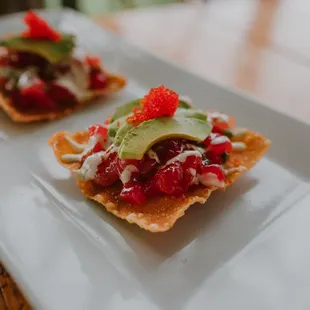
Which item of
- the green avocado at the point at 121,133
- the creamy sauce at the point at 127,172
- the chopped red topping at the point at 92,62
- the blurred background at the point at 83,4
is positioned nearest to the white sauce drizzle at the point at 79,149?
the green avocado at the point at 121,133

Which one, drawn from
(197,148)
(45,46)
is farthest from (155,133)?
(45,46)

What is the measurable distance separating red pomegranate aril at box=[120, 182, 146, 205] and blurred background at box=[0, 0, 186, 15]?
11.2ft

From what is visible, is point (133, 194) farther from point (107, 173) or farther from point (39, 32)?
point (39, 32)

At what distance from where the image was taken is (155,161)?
1.77 metres

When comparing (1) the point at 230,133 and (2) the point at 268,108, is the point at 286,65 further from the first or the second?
(1) the point at 230,133

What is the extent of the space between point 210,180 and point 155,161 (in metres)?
0.20

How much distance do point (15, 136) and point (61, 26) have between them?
4.14 ft

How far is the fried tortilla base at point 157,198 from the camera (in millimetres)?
1649

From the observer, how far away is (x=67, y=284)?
1.43m

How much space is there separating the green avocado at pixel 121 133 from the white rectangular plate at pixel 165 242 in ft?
0.77

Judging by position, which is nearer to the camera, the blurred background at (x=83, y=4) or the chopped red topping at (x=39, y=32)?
the chopped red topping at (x=39, y=32)

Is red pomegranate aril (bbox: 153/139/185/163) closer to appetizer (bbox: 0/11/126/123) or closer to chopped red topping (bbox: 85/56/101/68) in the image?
appetizer (bbox: 0/11/126/123)

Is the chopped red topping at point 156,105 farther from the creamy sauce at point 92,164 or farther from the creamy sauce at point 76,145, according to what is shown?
the creamy sauce at point 76,145

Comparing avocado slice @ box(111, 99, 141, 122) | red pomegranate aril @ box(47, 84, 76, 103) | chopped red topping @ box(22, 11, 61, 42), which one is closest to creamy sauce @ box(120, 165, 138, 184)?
avocado slice @ box(111, 99, 141, 122)
